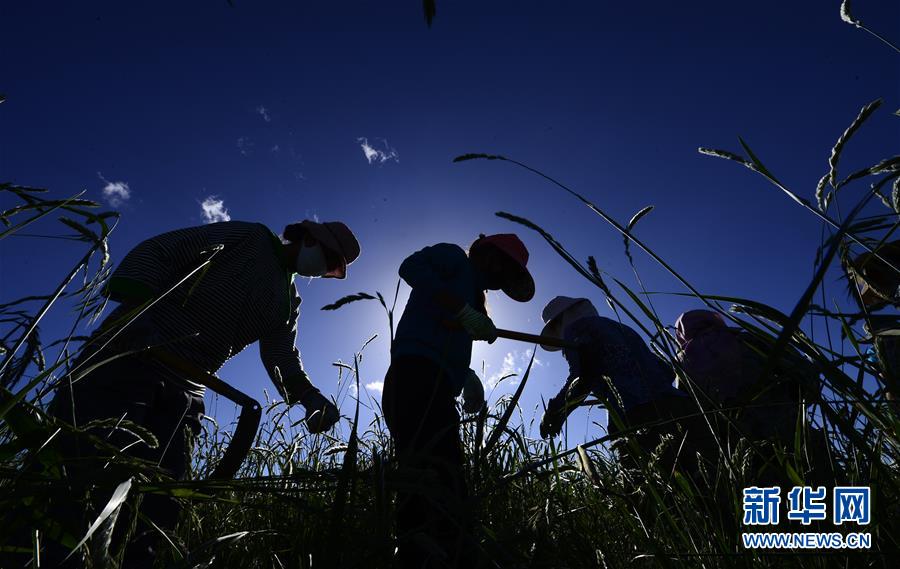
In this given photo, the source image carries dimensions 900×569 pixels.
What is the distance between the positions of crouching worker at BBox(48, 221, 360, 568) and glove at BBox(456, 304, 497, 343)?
1024 millimetres

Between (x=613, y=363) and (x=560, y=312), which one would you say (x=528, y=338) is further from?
(x=560, y=312)

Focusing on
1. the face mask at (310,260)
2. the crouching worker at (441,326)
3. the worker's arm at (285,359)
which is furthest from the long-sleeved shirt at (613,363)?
the face mask at (310,260)

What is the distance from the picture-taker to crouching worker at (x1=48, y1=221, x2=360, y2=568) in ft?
7.52

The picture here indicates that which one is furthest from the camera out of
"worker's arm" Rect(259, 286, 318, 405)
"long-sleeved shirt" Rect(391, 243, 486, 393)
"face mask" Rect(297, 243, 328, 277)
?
"face mask" Rect(297, 243, 328, 277)

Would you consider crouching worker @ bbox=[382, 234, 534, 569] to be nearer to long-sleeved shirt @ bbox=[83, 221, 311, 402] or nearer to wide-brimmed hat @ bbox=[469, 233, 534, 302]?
wide-brimmed hat @ bbox=[469, 233, 534, 302]

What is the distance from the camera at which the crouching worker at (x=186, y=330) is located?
229 cm

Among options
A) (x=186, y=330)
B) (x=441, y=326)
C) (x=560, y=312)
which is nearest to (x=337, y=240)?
(x=441, y=326)

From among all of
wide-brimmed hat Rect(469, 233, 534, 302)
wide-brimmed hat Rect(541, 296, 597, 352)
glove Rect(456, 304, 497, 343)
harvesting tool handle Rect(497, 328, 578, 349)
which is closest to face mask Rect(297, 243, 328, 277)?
wide-brimmed hat Rect(469, 233, 534, 302)

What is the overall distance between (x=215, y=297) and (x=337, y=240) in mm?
1381

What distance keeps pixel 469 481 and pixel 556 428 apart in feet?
2.92

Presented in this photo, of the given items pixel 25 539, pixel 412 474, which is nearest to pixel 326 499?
pixel 25 539

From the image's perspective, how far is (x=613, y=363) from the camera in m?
3.99

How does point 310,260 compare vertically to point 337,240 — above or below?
below

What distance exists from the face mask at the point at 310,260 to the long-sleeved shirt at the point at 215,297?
0.11m
